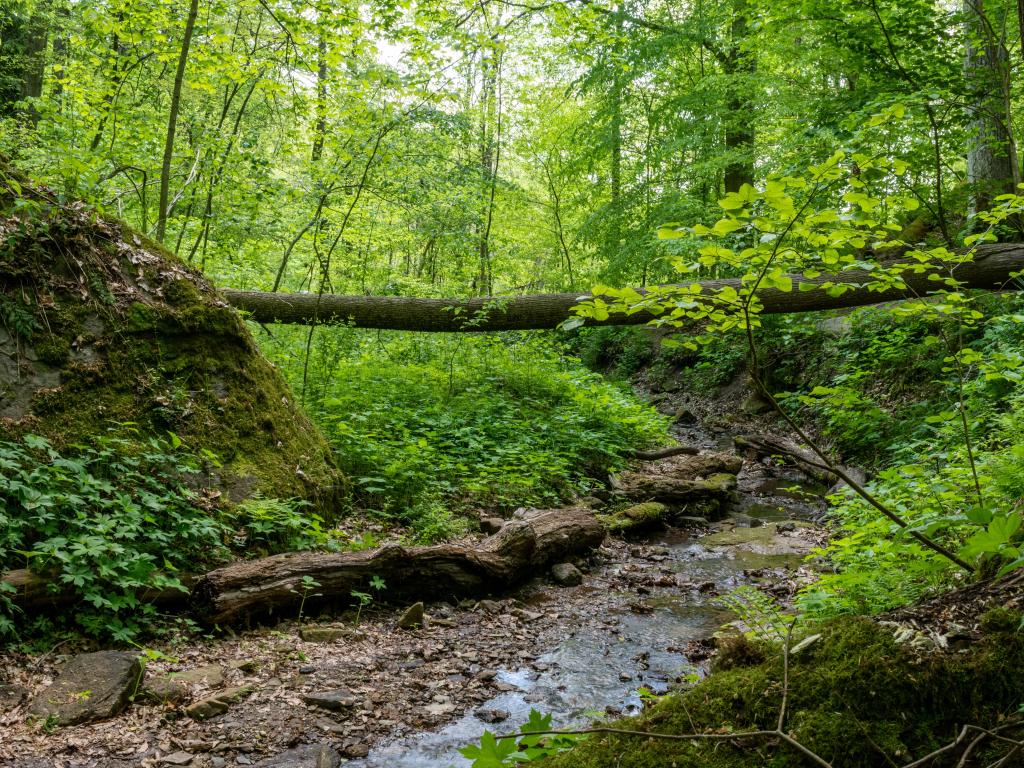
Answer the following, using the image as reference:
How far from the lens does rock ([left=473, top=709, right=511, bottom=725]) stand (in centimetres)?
369

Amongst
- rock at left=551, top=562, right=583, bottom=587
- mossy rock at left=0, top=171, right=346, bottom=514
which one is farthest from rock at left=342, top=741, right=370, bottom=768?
rock at left=551, top=562, right=583, bottom=587

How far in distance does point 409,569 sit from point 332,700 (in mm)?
1645

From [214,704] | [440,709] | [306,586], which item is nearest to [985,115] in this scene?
[440,709]

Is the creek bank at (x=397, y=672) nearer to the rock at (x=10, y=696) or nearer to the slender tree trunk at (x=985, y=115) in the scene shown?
the rock at (x=10, y=696)

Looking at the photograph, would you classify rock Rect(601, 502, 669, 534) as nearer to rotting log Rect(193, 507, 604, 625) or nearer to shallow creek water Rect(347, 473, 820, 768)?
shallow creek water Rect(347, 473, 820, 768)

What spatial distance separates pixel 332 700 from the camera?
3.73 m

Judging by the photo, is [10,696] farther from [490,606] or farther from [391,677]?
[490,606]

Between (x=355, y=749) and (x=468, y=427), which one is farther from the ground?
(x=468, y=427)

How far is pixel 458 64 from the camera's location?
831 centimetres

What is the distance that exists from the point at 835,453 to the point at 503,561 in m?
5.89

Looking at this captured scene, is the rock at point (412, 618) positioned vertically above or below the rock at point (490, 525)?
below

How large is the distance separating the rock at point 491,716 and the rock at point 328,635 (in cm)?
129

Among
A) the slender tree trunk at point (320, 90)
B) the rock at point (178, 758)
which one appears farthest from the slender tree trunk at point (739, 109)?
the rock at point (178, 758)

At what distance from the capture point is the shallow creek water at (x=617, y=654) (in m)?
3.52
